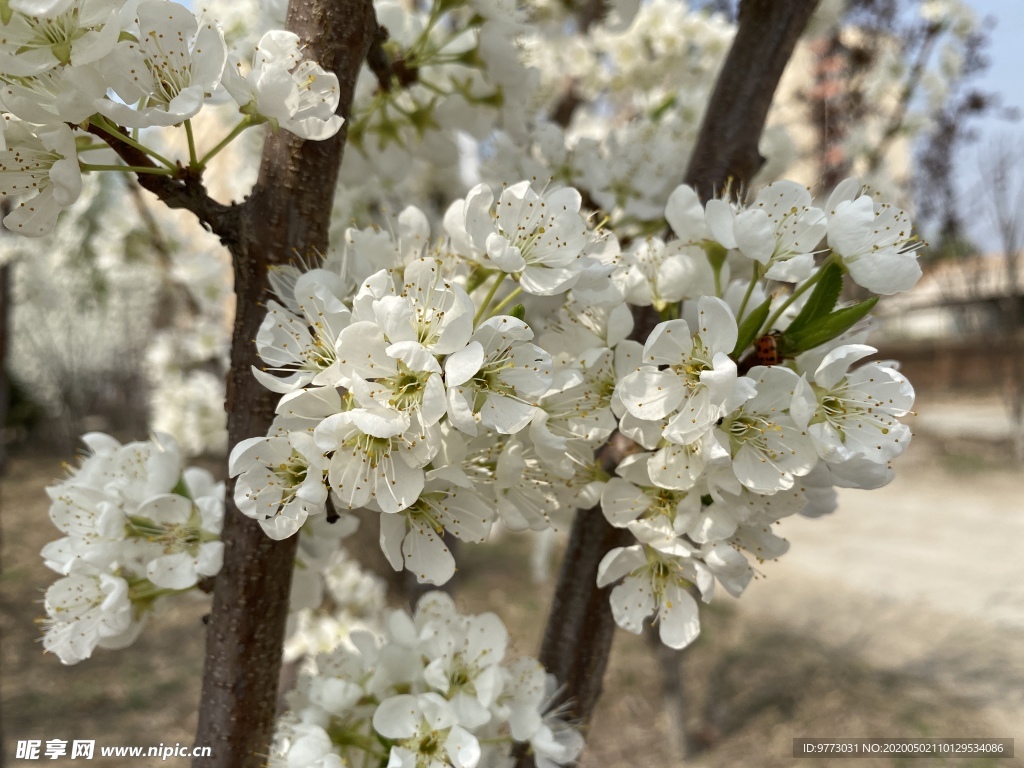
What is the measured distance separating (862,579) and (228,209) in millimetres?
6234

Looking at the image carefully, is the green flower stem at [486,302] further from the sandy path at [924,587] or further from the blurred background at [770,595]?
the sandy path at [924,587]

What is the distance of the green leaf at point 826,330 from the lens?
2.62 ft

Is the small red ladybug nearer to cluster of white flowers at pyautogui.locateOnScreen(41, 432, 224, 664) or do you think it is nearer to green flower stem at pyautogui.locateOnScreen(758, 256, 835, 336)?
green flower stem at pyautogui.locateOnScreen(758, 256, 835, 336)

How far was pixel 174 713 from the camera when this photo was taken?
4.04 m

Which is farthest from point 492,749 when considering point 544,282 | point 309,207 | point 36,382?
point 36,382

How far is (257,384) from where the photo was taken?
35.3 inches

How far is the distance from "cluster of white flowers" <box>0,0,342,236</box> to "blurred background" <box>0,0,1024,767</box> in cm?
56

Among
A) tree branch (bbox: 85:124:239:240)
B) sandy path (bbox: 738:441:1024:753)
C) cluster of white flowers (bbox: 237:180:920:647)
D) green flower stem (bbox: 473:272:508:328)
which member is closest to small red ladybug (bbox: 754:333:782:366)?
cluster of white flowers (bbox: 237:180:920:647)

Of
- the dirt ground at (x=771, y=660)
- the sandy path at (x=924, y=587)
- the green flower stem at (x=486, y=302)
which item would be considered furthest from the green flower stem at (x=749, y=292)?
the sandy path at (x=924, y=587)

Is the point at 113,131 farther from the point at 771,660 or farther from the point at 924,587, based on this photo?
the point at 924,587

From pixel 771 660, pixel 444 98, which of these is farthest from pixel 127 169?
pixel 771 660

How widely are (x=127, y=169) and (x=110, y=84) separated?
8 cm

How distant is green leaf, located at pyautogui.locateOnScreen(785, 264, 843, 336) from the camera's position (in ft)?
2.74

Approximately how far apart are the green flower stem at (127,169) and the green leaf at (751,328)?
680mm
